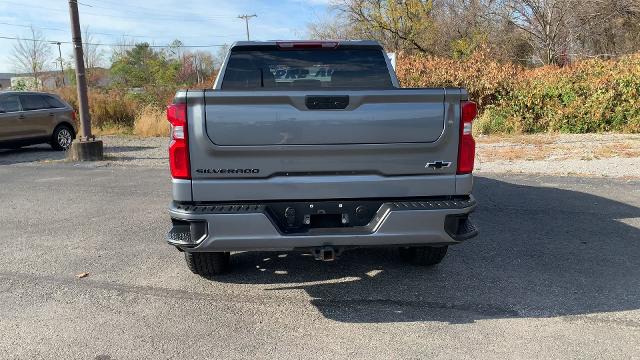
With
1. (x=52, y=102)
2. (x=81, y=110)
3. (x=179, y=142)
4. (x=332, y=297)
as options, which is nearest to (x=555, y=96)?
(x=81, y=110)

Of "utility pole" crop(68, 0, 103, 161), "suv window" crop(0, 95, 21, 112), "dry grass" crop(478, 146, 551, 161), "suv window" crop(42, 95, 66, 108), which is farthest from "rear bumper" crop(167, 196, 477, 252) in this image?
"suv window" crop(42, 95, 66, 108)

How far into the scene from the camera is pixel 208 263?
14.8 feet

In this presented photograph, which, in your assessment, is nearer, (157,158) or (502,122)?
(157,158)

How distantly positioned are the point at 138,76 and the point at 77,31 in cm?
3107

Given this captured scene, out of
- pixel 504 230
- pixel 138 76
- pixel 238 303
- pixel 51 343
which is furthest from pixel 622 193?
pixel 138 76

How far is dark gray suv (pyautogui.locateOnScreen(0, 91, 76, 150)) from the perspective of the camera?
1359 cm

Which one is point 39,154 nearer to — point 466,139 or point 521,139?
point 521,139

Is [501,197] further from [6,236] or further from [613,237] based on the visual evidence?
[6,236]

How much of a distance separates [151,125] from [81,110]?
6465 mm

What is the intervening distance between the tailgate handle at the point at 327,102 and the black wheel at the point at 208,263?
5.29 ft

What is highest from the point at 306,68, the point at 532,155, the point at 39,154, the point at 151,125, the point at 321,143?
the point at 306,68

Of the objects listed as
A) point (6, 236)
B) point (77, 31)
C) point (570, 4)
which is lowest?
point (6, 236)

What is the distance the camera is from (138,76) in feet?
137

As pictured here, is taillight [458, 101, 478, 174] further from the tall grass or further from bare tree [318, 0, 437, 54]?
bare tree [318, 0, 437, 54]
